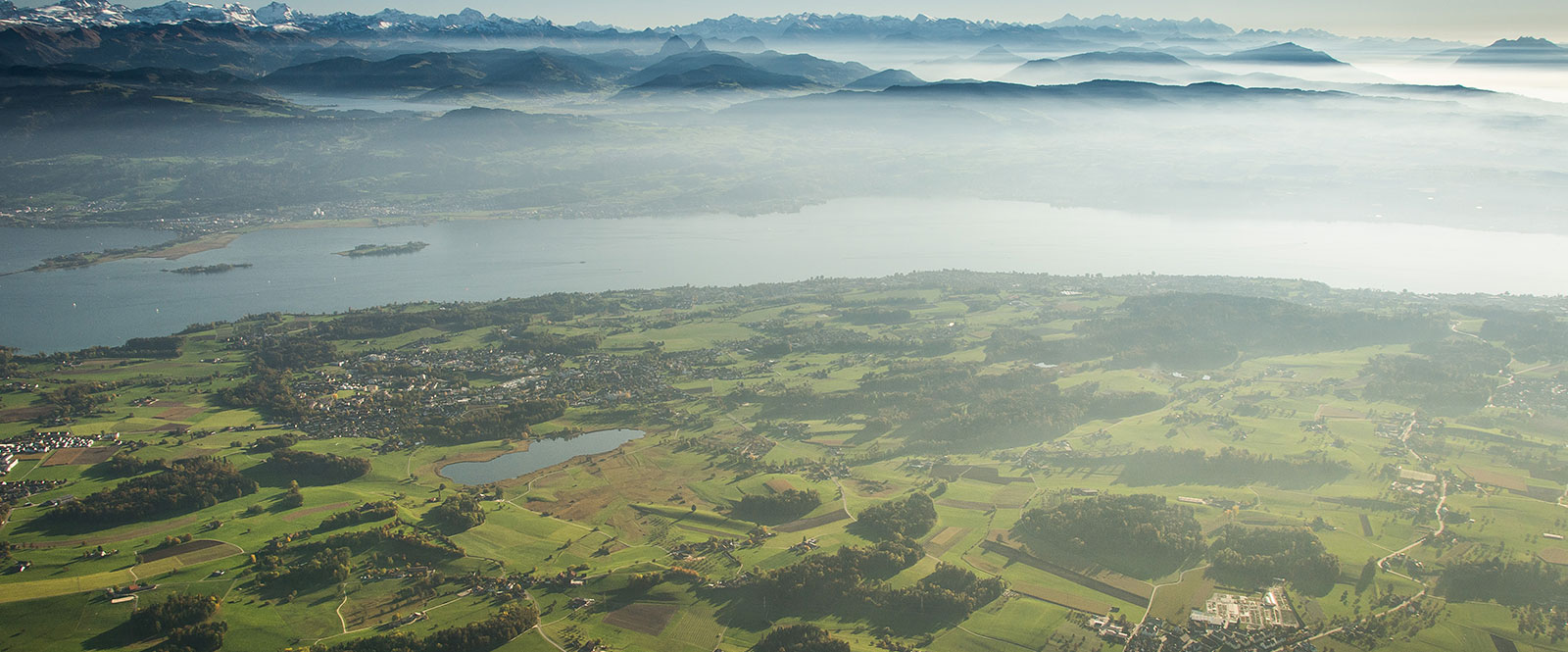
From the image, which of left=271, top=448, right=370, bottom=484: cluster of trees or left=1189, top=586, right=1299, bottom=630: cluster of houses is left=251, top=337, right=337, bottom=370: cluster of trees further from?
left=1189, top=586, right=1299, bottom=630: cluster of houses

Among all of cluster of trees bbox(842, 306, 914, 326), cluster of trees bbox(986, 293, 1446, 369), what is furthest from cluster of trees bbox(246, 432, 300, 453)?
cluster of trees bbox(986, 293, 1446, 369)

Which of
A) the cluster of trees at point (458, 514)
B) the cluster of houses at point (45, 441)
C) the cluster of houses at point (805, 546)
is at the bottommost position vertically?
the cluster of houses at point (805, 546)

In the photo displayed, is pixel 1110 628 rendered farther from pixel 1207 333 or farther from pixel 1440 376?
pixel 1207 333

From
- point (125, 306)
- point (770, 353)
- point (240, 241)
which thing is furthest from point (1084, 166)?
point (125, 306)

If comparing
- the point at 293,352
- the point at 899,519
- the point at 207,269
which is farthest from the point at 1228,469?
the point at 207,269

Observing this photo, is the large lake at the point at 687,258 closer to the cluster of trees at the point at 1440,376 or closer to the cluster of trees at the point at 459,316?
the cluster of trees at the point at 459,316

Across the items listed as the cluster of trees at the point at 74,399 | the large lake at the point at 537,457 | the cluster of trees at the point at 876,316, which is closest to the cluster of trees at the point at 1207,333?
the cluster of trees at the point at 876,316
